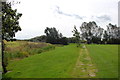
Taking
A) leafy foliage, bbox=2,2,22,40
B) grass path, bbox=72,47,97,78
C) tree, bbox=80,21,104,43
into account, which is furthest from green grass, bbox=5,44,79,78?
tree, bbox=80,21,104,43

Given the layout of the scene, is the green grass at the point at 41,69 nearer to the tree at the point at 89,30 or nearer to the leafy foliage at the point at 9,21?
the leafy foliage at the point at 9,21

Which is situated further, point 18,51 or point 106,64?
point 18,51

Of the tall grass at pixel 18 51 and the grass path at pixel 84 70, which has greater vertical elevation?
the tall grass at pixel 18 51

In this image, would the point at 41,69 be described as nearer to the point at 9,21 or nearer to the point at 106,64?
the point at 9,21

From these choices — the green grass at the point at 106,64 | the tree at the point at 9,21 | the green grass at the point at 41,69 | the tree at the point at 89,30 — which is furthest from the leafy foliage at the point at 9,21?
the tree at the point at 89,30

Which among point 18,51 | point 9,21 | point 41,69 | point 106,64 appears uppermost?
point 9,21

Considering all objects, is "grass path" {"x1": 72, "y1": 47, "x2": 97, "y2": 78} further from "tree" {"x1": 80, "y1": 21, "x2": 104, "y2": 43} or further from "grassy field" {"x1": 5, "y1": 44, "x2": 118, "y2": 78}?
"tree" {"x1": 80, "y1": 21, "x2": 104, "y2": 43}

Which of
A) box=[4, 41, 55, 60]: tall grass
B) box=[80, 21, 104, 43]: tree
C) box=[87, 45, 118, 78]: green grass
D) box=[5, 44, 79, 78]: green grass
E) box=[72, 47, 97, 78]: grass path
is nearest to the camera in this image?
box=[72, 47, 97, 78]: grass path

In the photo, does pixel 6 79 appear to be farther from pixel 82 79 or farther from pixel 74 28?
pixel 74 28

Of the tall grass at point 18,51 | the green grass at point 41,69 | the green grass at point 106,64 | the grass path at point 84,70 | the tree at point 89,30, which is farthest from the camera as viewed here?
the tree at point 89,30

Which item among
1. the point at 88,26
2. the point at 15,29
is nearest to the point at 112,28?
the point at 88,26

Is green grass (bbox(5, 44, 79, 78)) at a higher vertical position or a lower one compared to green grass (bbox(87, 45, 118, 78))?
lower

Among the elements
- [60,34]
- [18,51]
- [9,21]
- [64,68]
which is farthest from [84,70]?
[60,34]

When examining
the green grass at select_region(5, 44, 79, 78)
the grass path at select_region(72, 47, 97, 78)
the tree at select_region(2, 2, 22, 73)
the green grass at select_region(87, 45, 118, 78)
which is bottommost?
the green grass at select_region(5, 44, 79, 78)
